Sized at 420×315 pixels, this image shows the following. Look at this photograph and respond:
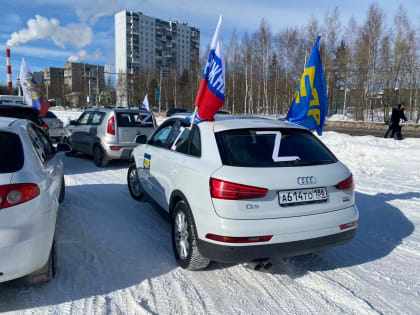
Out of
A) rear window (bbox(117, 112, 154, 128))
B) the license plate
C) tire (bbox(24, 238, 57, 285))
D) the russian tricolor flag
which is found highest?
the russian tricolor flag

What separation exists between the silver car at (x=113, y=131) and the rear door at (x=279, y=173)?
529 centimetres

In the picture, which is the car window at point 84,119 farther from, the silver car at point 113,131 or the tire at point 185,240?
the tire at point 185,240

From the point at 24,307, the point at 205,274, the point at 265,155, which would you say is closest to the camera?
the point at 24,307

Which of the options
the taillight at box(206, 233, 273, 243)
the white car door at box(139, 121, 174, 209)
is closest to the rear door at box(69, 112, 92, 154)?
the white car door at box(139, 121, 174, 209)

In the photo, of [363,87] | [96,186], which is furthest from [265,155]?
[363,87]

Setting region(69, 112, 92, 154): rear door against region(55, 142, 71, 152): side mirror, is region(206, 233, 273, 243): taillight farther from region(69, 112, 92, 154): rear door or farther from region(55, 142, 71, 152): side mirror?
region(69, 112, 92, 154): rear door

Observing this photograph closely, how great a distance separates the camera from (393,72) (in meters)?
32.6

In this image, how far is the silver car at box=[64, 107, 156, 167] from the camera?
332 inches

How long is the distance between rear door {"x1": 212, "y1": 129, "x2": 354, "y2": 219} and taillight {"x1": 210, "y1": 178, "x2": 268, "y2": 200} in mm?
28

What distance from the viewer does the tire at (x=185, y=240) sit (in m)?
3.19

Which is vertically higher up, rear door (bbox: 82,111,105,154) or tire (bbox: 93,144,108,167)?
rear door (bbox: 82,111,105,154)

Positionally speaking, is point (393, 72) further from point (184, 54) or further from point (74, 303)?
point (184, 54)

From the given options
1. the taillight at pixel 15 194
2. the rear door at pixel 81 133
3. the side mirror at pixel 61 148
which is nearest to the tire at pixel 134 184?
the side mirror at pixel 61 148

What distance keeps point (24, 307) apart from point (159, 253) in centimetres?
147
